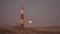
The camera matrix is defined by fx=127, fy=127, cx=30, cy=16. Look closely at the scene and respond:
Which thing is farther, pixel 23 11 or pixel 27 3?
pixel 27 3

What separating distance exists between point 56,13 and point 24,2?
1.93 feet

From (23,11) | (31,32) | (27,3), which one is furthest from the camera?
(27,3)

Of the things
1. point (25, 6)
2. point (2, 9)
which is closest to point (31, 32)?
point (25, 6)

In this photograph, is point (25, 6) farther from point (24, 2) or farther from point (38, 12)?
point (38, 12)

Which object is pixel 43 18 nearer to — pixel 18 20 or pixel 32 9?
pixel 32 9

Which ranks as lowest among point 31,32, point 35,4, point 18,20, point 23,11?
point 31,32

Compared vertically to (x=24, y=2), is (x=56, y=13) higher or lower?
lower

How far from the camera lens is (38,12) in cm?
225

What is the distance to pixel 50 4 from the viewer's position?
2225 millimetres

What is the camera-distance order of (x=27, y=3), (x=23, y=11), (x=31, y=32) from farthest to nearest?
(x=27, y=3), (x=23, y=11), (x=31, y=32)

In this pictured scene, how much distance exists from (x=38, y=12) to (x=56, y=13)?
Result: 314 mm

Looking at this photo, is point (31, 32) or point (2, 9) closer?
point (31, 32)

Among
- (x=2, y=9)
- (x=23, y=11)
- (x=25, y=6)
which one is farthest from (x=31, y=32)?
(x=2, y=9)

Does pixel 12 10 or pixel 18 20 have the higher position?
pixel 12 10
